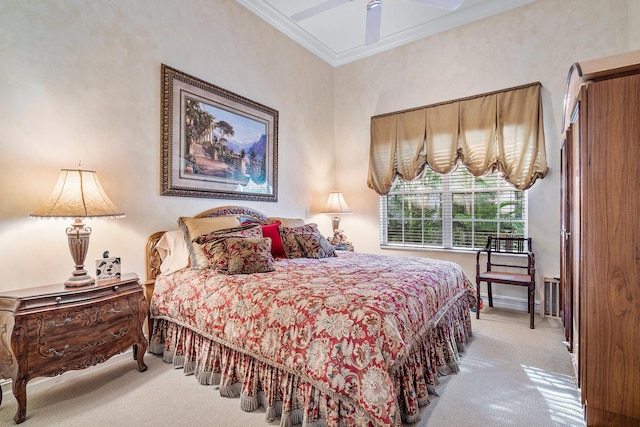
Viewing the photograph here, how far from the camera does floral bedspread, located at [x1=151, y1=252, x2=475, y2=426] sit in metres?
1.41

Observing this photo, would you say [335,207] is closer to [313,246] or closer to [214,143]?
Result: [313,246]

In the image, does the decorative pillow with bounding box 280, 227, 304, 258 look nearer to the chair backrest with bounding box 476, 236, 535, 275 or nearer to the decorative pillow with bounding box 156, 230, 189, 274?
the decorative pillow with bounding box 156, 230, 189, 274

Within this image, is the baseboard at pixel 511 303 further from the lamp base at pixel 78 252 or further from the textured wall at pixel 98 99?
the lamp base at pixel 78 252

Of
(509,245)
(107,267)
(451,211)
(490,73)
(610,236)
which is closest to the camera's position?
(610,236)

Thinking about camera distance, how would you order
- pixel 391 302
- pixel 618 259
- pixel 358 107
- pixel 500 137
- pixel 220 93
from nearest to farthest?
pixel 618 259, pixel 391 302, pixel 220 93, pixel 500 137, pixel 358 107

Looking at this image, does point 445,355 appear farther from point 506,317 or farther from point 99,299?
point 99,299

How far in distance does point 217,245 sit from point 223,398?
1069 millimetres

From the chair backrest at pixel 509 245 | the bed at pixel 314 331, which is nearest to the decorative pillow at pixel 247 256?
the bed at pixel 314 331

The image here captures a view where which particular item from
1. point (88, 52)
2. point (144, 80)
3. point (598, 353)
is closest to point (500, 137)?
point (598, 353)

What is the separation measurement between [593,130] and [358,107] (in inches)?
141

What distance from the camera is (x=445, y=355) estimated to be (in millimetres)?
2295

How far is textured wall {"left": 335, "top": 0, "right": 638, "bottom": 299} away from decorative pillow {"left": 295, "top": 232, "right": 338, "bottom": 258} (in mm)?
1648

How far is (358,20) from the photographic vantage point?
3943 millimetres

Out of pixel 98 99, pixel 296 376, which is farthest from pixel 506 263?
pixel 98 99
